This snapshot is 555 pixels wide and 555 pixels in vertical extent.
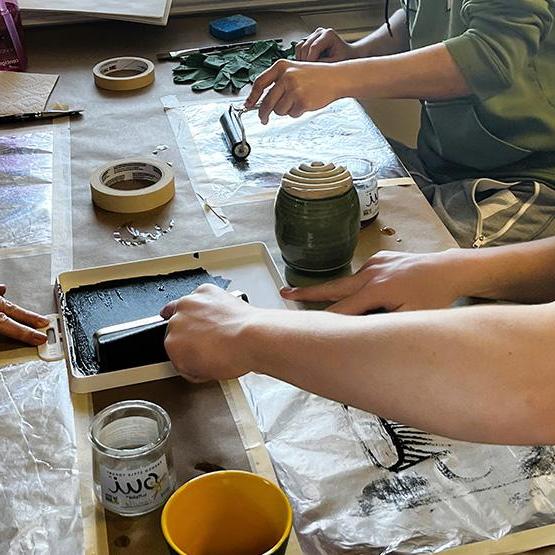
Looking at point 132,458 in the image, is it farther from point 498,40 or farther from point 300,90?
point 498,40

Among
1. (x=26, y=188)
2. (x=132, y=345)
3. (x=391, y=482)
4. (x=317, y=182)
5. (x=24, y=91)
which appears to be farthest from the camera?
(x=24, y=91)

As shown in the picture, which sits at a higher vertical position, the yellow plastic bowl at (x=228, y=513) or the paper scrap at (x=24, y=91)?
the yellow plastic bowl at (x=228, y=513)

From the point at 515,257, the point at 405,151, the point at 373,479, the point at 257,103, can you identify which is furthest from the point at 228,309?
the point at 405,151

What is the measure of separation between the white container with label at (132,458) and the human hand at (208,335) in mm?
79

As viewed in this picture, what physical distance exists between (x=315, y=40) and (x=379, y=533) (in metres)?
1.10

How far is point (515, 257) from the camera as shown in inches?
36.3

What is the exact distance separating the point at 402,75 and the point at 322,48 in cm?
31

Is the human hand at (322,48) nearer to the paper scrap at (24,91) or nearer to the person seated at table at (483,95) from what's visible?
the person seated at table at (483,95)

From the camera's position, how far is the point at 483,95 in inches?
49.8

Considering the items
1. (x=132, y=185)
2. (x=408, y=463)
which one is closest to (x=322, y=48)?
(x=132, y=185)

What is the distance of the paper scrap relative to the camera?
141cm

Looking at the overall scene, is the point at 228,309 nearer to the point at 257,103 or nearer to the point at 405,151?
the point at 257,103

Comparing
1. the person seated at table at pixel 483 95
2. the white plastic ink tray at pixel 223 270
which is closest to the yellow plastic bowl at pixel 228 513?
the white plastic ink tray at pixel 223 270

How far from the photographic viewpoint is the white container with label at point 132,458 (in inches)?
26.1
